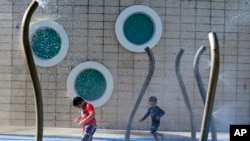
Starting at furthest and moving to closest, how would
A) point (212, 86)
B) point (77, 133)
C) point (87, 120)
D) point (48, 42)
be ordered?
point (48, 42) < point (77, 133) < point (87, 120) < point (212, 86)

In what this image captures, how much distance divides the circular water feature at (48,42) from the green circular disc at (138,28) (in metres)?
1.29

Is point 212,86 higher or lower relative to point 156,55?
lower

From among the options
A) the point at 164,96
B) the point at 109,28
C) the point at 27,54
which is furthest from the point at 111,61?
the point at 27,54

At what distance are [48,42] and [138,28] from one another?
190cm

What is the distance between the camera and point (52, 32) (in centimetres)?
1048

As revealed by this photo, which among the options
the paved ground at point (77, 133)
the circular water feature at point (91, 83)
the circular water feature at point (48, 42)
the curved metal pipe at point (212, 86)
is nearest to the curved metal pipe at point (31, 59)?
the curved metal pipe at point (212, 86)

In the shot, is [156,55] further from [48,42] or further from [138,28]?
[48,42]

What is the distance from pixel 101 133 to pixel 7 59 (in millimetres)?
2642

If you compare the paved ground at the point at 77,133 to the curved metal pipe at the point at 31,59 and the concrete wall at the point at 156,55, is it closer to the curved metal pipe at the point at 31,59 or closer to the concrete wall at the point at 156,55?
the concrete wall at the point at 156,55

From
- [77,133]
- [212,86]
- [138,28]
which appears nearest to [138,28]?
[138,28]

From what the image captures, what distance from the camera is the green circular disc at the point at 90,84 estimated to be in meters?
10.4

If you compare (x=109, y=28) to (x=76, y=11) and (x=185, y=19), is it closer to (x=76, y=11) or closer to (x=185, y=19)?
(x=76, y=11)

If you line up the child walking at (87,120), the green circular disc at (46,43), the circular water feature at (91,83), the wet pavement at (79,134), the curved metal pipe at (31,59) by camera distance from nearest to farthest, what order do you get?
the curved metal pipe at (31,59), the child walking at (87,120), the wet pavement at (79,134), the circular water feature at (91,83), the green circular disc at (46,43)

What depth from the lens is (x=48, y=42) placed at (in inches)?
414
